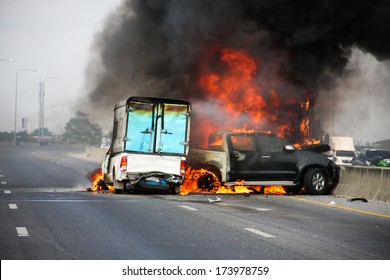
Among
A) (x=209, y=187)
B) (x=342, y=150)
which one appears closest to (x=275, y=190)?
(x=209, y=187)

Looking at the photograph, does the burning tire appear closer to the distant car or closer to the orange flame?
the orange flame

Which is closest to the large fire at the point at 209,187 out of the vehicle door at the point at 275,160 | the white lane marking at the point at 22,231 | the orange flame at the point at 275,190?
the orange flame at the point at 275,190

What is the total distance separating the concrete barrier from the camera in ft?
68.1

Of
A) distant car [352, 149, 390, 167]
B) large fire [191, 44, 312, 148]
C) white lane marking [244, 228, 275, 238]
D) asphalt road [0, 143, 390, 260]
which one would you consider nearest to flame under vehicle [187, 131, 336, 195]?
asphalt road [0, 143, 390, 260]

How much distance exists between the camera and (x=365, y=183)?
2181cm

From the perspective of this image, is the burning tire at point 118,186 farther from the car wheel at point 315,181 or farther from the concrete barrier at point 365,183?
the concrete barrier at point 365,183

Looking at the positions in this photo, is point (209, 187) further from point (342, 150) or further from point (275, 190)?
point (342, 150)

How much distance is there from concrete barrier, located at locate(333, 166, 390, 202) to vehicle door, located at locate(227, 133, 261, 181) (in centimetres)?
254

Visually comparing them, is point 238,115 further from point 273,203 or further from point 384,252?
point 384,252

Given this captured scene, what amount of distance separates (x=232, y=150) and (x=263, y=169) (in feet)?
3.08

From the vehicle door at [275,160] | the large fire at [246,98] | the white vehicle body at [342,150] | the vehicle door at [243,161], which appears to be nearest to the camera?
the vehicle door at [243,161]

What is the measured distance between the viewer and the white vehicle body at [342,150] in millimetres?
52625

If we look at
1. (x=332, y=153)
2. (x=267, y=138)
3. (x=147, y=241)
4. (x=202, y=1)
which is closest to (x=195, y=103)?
(x=202, y=1)

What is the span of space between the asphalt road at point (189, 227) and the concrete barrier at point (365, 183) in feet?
1.78
